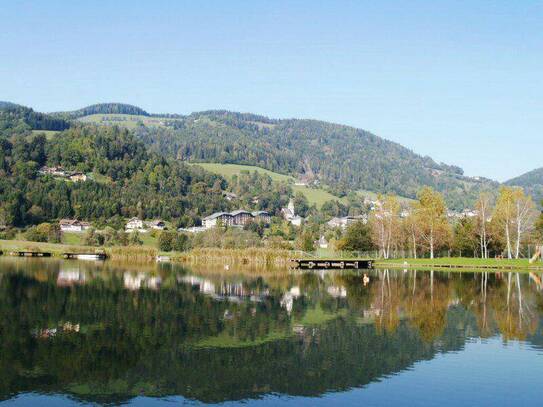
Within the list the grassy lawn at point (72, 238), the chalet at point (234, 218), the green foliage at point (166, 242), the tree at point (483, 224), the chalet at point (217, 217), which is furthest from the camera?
the chalet at point (234, 218)

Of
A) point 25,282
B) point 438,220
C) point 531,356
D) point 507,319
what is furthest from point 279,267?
point 531,356

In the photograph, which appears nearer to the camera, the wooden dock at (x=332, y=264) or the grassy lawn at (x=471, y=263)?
the grassy lawn at (x=471, y=263)

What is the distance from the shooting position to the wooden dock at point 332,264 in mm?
94125

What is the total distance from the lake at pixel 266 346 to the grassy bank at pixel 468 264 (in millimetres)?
35393

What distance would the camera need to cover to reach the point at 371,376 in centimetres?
2442

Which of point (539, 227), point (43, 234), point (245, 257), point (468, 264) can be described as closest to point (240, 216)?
point (43, 234)

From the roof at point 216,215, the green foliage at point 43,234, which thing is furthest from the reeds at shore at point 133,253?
the roof at point 216,215

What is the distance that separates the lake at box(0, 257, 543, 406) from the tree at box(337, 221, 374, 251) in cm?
5633

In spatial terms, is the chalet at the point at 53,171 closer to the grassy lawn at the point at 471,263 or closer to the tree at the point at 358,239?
the tree at the point at 358,239

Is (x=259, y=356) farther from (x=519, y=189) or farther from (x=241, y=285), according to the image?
(x=519, y=189)

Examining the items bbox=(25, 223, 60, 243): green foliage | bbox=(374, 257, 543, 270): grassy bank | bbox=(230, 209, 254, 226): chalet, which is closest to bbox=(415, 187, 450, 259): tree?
bbox=(374, 257, 543, 270): grassy bank

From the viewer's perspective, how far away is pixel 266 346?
29484mm

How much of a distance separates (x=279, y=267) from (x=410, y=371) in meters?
65.8

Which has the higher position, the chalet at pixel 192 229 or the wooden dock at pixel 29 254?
the chalet at pixel 192 229
